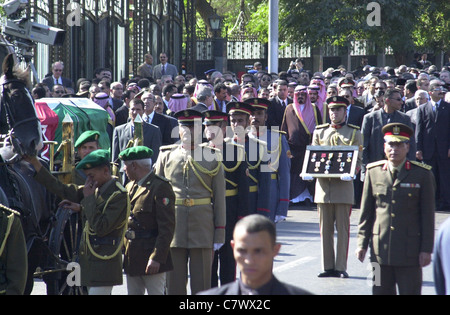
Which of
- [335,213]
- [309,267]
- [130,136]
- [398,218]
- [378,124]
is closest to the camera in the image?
[398,218]

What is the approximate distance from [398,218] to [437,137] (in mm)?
8262

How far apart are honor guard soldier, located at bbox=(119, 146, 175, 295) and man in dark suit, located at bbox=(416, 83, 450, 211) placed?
8560mm

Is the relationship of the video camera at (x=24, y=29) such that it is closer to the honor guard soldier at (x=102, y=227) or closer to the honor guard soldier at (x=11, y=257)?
the honor guard soldier at (x=102, y=227)

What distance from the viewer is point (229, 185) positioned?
8352 millimetres

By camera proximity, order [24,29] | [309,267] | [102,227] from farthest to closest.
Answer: [24,29]
[309,267]
[102,227]

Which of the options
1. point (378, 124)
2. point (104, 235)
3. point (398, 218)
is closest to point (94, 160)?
point (104, 235)

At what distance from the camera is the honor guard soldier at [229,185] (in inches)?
324

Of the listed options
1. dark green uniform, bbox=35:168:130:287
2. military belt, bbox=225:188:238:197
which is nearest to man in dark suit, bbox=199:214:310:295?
dark green uniform, bbox=35:168:130:287

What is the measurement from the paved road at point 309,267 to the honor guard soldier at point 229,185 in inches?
40.3

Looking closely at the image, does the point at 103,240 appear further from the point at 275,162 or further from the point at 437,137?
the point at 437,137

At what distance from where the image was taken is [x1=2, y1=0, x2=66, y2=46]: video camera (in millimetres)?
12977

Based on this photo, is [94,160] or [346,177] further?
[346,177]

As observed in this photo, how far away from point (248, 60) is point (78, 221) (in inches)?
1316
